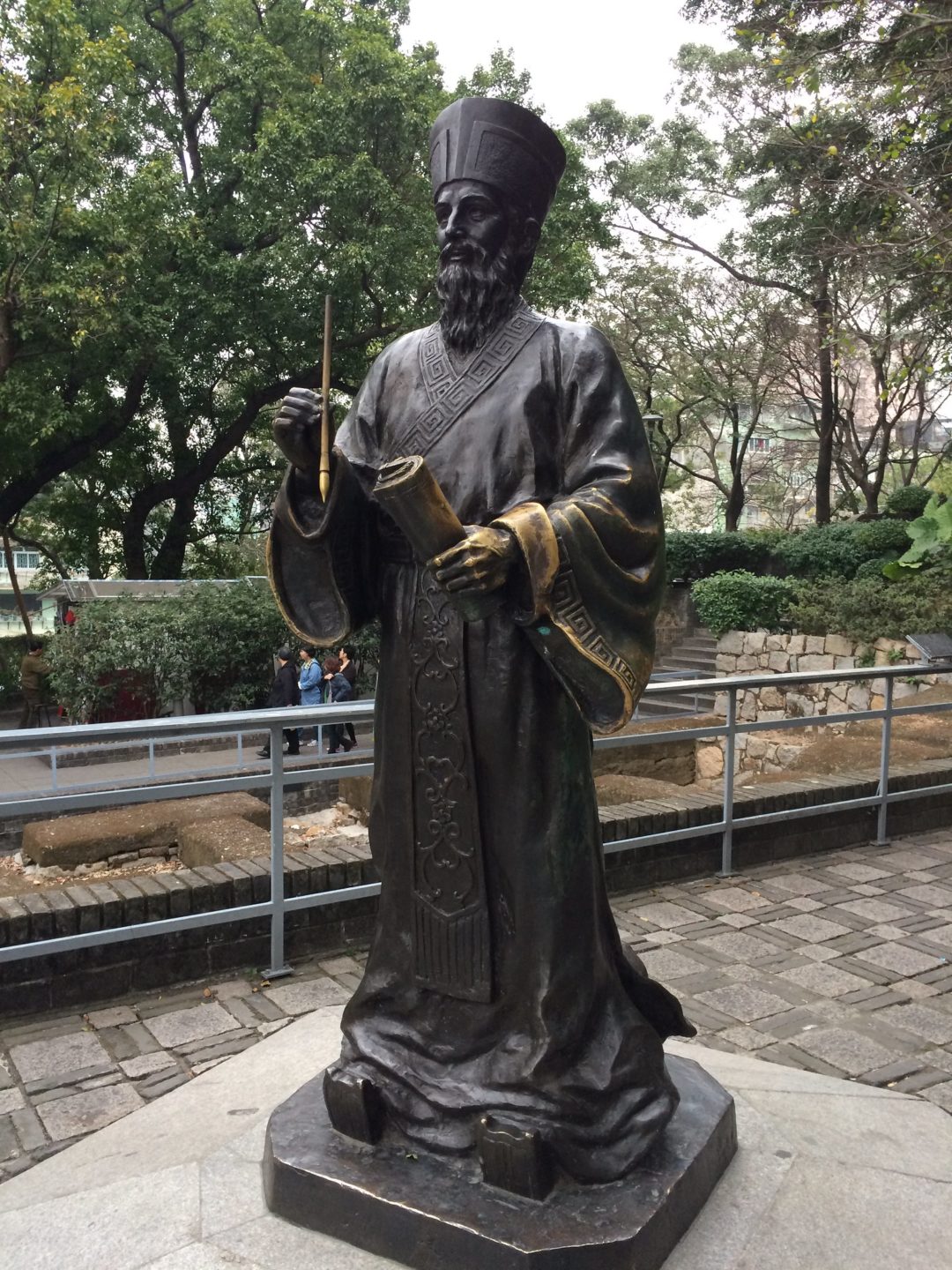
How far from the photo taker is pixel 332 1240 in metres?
2.15

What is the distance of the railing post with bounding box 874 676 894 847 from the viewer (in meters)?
6.37

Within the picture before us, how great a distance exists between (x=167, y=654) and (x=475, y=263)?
1268 cm

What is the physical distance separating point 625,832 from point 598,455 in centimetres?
378

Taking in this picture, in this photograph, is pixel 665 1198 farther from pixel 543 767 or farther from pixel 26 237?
pixel 26 237

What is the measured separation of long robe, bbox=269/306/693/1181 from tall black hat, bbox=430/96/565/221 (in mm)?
289

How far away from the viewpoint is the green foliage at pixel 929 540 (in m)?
12.2

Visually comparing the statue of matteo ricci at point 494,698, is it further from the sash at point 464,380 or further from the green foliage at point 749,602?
the green foliage at point 749,602

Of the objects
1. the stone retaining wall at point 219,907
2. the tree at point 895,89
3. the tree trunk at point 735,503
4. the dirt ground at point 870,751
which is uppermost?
the tree at point 895,89

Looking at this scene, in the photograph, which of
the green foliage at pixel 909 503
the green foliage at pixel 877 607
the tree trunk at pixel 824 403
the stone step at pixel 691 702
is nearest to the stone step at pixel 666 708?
the stone step at pixel 691 702

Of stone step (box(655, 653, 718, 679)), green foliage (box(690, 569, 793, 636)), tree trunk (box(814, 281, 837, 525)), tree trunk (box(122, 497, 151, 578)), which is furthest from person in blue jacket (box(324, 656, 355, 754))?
tree trunk (box(814, 281, 837, 525))

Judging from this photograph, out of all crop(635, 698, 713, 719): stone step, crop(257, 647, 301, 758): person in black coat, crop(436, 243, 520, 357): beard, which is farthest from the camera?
crop(635, 698, 713, 719): stone step

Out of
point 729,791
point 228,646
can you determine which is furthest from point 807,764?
point 228,646

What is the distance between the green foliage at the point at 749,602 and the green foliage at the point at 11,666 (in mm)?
13222

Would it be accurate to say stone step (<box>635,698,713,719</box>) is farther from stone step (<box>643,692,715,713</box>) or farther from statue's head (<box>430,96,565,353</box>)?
statue's head (<box>430,96,565,353</box>)
